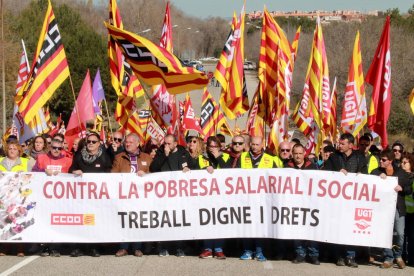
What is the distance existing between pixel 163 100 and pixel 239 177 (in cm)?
Answer: 367

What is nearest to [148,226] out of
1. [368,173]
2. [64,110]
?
[368,173]

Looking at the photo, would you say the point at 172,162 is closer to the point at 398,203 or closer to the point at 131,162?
the point at 131,162

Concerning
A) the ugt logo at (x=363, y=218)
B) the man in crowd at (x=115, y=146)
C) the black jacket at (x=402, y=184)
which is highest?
the man in crowd at (x=115, y=146)

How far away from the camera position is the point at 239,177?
1033 centimetres

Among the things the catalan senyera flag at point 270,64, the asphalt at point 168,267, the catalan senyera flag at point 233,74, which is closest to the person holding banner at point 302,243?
the asphalt at point 168,267

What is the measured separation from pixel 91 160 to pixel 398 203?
4050 millimetres

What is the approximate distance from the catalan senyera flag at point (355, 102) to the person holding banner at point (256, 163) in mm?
3234

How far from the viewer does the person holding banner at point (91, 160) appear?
10430 millimetres

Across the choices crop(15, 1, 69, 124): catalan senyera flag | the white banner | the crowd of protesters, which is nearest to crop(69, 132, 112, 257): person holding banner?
the crowd of protesters

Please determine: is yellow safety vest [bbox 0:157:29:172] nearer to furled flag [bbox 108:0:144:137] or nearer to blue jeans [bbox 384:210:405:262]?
furled flag [bbox 108:0:144:137]

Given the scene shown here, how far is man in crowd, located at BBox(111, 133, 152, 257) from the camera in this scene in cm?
1057

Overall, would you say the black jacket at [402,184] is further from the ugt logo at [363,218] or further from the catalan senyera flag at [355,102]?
the catalan senyera flag at [355,102]

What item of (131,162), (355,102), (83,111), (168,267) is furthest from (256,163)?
(83,111)

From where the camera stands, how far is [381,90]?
41.0 feet
